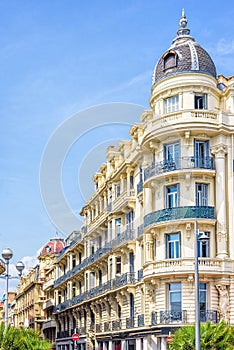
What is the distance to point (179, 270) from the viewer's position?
4075cm

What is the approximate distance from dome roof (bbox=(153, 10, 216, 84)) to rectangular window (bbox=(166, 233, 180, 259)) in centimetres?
1027

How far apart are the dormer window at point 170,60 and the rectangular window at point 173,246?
35.9 feet

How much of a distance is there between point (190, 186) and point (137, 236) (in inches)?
301

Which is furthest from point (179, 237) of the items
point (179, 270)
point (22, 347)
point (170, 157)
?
point (22, 347)

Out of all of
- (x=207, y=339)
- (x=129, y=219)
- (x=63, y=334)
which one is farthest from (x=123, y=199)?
(x=63, y=334)

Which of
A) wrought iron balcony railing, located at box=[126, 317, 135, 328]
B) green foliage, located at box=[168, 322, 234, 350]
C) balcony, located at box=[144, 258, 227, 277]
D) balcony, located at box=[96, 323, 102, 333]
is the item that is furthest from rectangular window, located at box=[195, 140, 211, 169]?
balcony, located at box=[96, 323, 102, 333]

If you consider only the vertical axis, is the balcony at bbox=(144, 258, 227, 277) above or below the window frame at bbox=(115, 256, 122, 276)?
below

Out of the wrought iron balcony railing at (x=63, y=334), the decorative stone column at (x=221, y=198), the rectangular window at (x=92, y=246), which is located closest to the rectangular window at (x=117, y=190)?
the rectangular window at (x=92, y=246)

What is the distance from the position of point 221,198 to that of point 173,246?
4132mm

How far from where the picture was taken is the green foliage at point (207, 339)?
28.9 metres

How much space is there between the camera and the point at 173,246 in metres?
42.5

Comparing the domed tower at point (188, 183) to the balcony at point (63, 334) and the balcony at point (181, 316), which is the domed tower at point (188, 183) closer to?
the balcony at point (181, 316)

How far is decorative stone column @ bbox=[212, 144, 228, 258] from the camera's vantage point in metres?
41.4

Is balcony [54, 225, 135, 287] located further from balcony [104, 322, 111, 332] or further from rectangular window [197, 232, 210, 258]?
rectangular window [197, 232, 210, 258]
